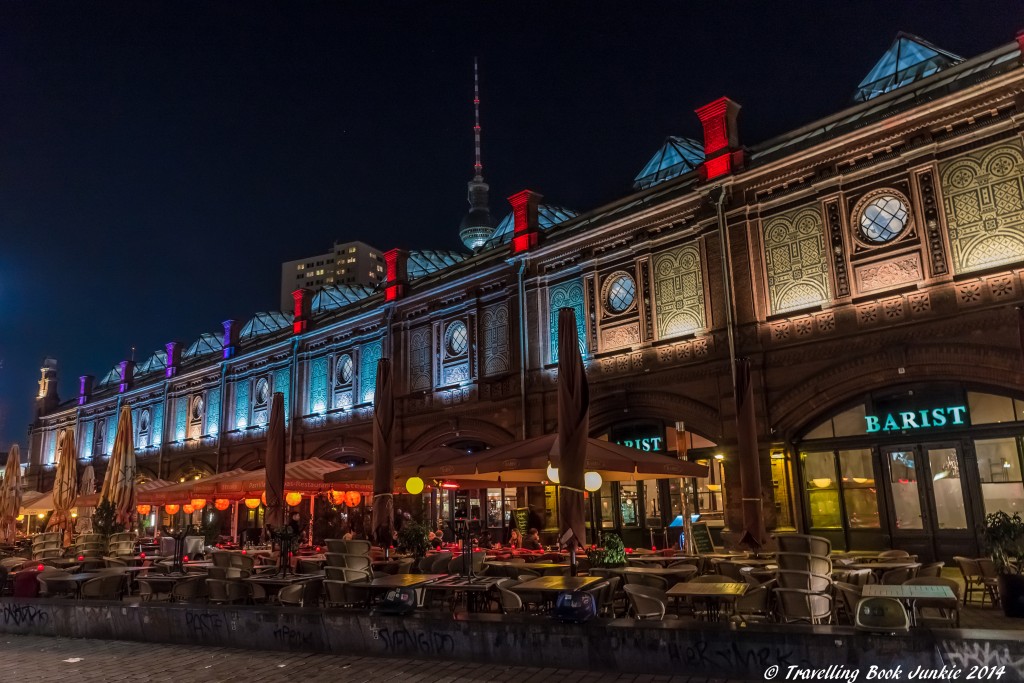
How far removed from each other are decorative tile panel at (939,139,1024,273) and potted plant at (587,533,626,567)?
8.59 metres

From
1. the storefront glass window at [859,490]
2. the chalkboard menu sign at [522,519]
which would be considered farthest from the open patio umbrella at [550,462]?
the chalkboard menu sign at [522,519]

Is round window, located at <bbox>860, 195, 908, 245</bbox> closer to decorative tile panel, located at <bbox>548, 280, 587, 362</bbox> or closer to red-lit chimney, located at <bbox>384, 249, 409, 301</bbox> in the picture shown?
decorative tile panel, located at <bbox>548, 280, 587, 362</bbox>

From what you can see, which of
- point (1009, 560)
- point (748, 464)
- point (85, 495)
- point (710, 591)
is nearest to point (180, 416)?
point (85, 495)

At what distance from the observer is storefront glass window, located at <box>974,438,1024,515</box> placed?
12.6 m

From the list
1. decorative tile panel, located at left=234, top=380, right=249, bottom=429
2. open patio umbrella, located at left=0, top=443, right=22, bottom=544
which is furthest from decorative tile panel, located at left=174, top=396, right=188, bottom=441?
open patio umbrella, located at left=0, top=443, right=22, bottom=544

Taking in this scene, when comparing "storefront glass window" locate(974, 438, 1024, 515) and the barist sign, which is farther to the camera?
the barist sign

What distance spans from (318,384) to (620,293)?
562 inches

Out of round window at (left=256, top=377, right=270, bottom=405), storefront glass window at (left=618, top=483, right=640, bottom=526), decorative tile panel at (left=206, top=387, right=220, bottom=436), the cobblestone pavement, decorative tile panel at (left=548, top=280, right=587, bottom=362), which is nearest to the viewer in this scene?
the cobblestone pavement

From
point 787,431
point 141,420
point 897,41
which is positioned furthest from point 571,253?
point 141,420

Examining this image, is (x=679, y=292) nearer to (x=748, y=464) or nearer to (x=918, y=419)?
(x=918, y=419)

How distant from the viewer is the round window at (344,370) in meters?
26.5

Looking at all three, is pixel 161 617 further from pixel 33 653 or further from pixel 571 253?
pixel 571 253

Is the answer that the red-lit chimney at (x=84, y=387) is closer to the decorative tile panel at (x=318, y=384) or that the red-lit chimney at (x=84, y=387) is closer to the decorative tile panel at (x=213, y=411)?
the decorative tile panel at (x=213, y=411)

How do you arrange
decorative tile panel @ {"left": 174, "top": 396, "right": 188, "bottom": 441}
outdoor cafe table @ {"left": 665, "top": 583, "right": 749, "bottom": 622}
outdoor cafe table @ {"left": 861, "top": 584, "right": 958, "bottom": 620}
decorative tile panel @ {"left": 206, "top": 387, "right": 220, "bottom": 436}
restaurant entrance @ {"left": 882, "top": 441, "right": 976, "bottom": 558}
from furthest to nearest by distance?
decorative tile panel @ {"left": 174, "top": 396, "right": 188, "bottom": 441} → decorative tile panel @ {"left": 206, "top": 387, "right": 220, "bottom": 436} → restaurant entrance @ {"left": 882, "top": 441, "right": 976, "bottom": 558} → outdoor cafe table @ {"left": 665, "top": 583, "right": 749, "bottom": 622} → outdoor cafe table @ {"left": 861, "top": 584, "right": 958, "bottom": 620}
